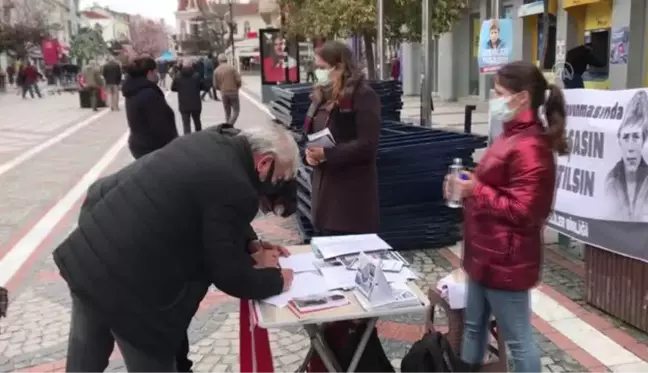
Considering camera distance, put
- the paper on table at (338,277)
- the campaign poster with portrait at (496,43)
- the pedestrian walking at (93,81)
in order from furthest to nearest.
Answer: the pedestrian walking at (93,81)
the campaign poster with portrait at (496,43)
the paper on table at (338,277)

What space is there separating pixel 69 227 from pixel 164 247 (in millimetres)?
5472

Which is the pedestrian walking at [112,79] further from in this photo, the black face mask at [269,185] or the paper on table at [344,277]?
the black face mask at [269,185]

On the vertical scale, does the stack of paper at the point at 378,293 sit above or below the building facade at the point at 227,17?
below

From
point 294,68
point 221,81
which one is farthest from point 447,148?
point 294,68

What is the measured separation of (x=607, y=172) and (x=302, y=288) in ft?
8.26

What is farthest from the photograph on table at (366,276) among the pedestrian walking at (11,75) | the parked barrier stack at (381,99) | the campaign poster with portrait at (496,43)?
the pedestrian walking at (11,75)

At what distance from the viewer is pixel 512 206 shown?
2611mm

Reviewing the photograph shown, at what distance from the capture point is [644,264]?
3988mm

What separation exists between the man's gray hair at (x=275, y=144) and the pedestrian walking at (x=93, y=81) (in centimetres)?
2148

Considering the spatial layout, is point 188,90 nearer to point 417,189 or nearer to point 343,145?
point 417,189

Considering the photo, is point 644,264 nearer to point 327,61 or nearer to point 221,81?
point 327,61

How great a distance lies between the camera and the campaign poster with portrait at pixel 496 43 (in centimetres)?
795

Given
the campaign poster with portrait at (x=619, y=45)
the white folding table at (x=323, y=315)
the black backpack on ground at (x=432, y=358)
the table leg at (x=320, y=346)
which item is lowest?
the black backpack on ground at (x=432, y=358)

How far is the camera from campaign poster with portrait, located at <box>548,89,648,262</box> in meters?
3.98
